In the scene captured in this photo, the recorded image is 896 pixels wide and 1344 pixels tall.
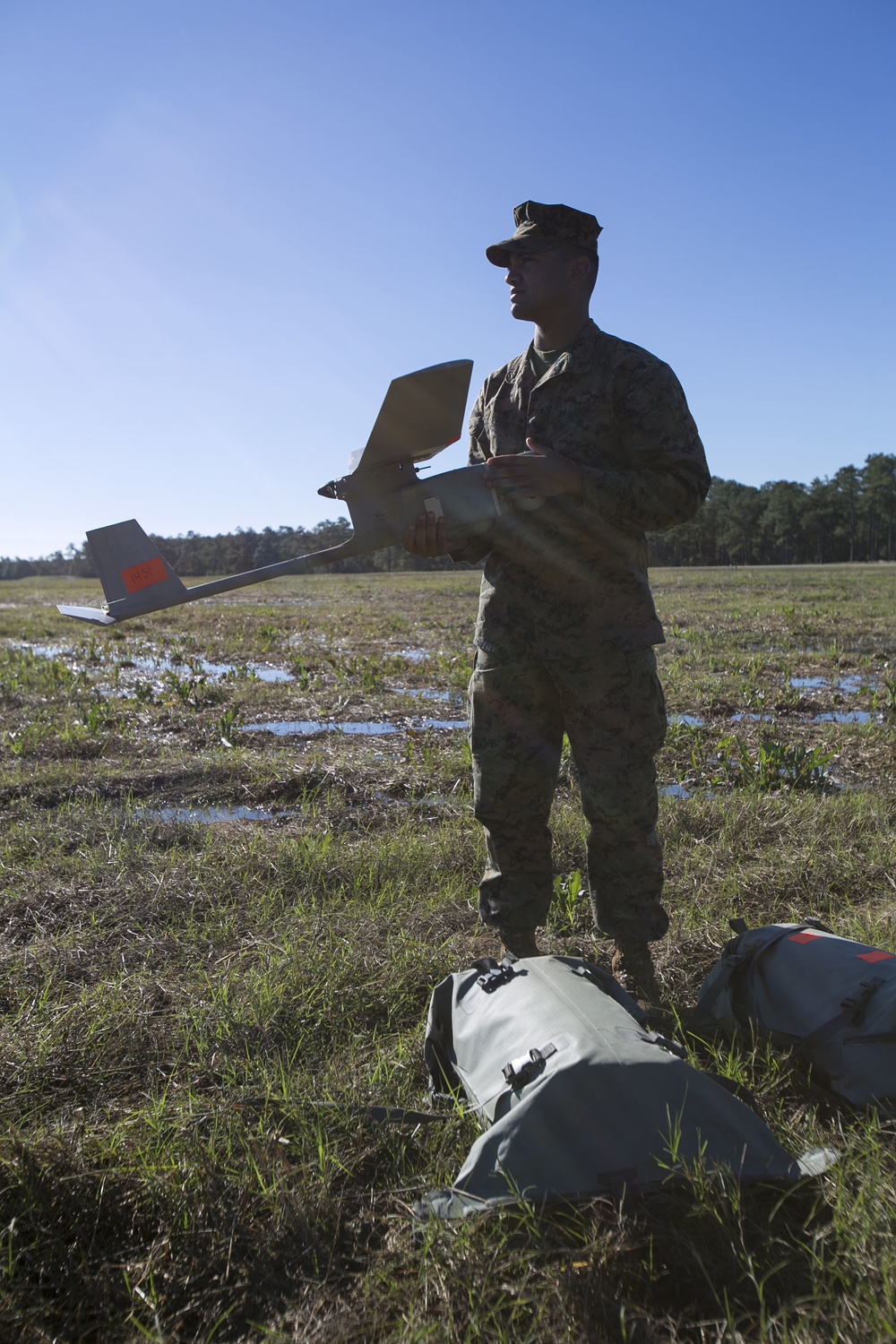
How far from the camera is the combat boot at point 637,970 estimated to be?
284 centimetres

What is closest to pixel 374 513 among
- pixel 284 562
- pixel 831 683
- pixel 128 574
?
pixel 284 562

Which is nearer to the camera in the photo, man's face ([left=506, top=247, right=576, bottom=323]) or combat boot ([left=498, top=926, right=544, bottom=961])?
man's face ([left=506, top=247, right=576, bottom=323])

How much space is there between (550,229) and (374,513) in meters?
1.09

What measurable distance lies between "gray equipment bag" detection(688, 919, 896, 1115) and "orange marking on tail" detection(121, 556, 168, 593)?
7.53 feet

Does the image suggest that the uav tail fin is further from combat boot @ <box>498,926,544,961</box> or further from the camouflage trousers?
combat boot @ <box>498,926,544,961</box>

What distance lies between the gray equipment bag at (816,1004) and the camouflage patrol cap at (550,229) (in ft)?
7.51

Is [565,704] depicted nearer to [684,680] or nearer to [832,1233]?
[832,1233]

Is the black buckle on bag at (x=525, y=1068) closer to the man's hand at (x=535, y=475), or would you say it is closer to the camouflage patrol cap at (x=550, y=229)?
the man's hand at (x=535, y=475)

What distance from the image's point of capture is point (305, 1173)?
6.19 ft

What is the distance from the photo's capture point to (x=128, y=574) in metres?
3.00

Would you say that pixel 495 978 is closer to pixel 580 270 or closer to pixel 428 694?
pixel 580 270

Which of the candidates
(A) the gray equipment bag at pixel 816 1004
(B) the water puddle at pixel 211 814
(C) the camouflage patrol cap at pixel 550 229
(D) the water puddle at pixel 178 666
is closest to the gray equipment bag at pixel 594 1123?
(A) the gray equipment bag at pixel 816 1004

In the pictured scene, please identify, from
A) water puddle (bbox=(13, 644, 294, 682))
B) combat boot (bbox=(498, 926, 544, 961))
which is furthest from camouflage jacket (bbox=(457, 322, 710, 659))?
water puddle (bbox=(13, 644, 294, 682))

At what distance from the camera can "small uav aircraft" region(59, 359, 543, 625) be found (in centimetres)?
290
